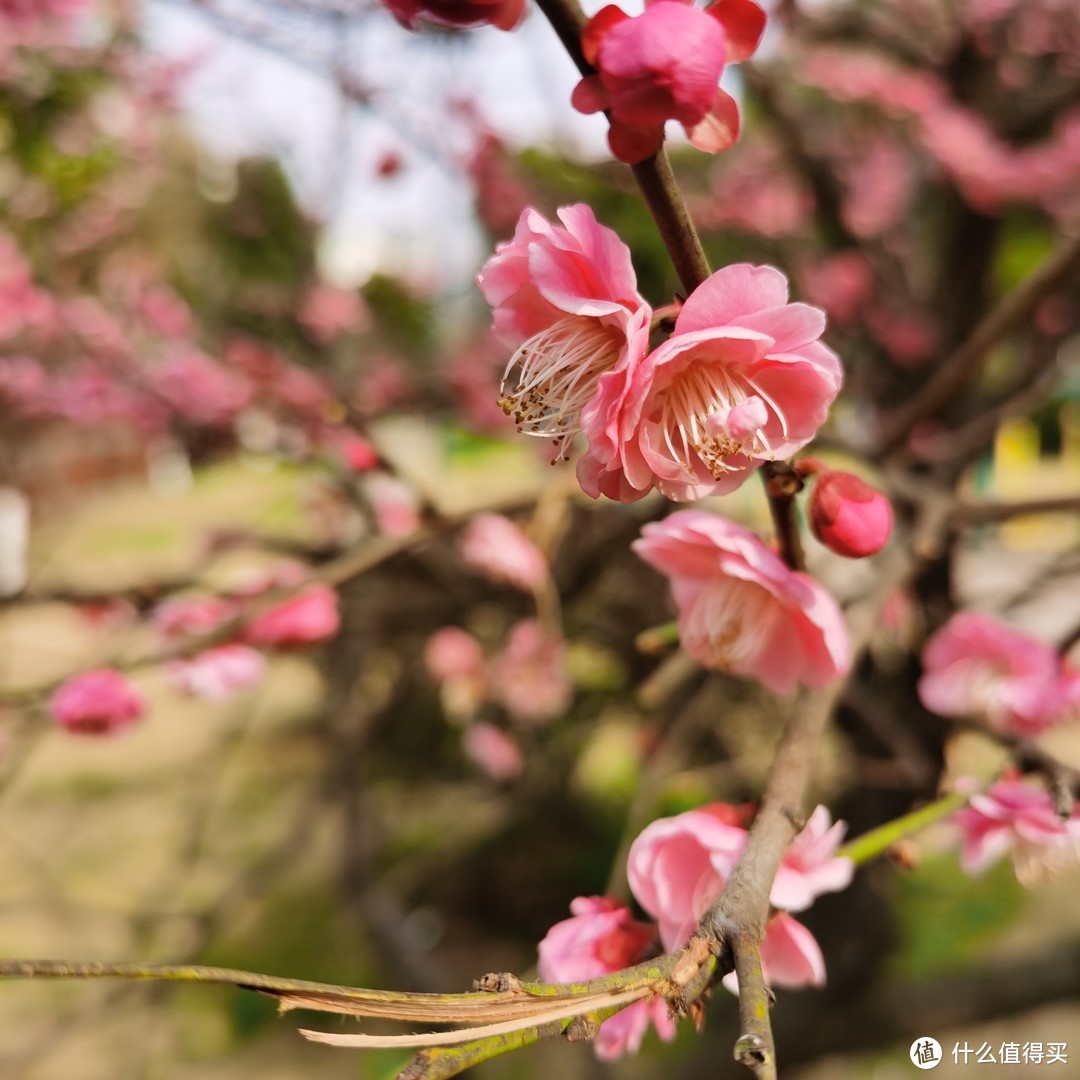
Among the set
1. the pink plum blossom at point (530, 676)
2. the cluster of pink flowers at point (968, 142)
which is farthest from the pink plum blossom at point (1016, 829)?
the cluster of pink flowers at point (968, 142)

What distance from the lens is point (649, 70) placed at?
31cm

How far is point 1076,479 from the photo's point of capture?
579cm

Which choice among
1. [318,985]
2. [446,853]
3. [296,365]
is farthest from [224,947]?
Result: [318,985]

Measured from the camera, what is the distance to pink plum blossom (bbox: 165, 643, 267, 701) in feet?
3.12

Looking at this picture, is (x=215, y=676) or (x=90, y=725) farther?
(x=215, y=676)

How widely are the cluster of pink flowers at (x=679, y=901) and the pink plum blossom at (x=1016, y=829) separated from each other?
0.13 m

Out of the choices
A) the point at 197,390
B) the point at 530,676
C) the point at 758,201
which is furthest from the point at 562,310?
the point at 758,201

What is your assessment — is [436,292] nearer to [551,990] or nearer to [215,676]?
[215,676]

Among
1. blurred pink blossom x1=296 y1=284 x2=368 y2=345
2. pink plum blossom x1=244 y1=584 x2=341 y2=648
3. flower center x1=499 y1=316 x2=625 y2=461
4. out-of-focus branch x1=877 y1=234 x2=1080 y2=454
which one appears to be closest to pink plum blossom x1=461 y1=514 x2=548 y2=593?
pink plum blossom x1=244 y1=584 x2=341 y2=648

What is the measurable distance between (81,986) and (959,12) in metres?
3.50

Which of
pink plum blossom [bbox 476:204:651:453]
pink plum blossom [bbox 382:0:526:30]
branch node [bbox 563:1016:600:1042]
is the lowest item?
branch node [bbox 563:1016:600:1042]

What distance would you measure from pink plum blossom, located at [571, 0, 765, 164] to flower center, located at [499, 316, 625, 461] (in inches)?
3.6

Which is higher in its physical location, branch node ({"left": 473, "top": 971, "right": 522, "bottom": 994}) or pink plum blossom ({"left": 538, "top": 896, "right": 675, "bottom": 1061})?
branch node ({"left": 473, "top": 971, "right": 522, "bottom": 994})

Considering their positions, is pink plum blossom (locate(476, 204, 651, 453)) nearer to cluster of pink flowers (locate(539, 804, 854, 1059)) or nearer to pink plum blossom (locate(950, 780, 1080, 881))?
cluster of pink flowers (locate(539, 804, 854, 1059))
